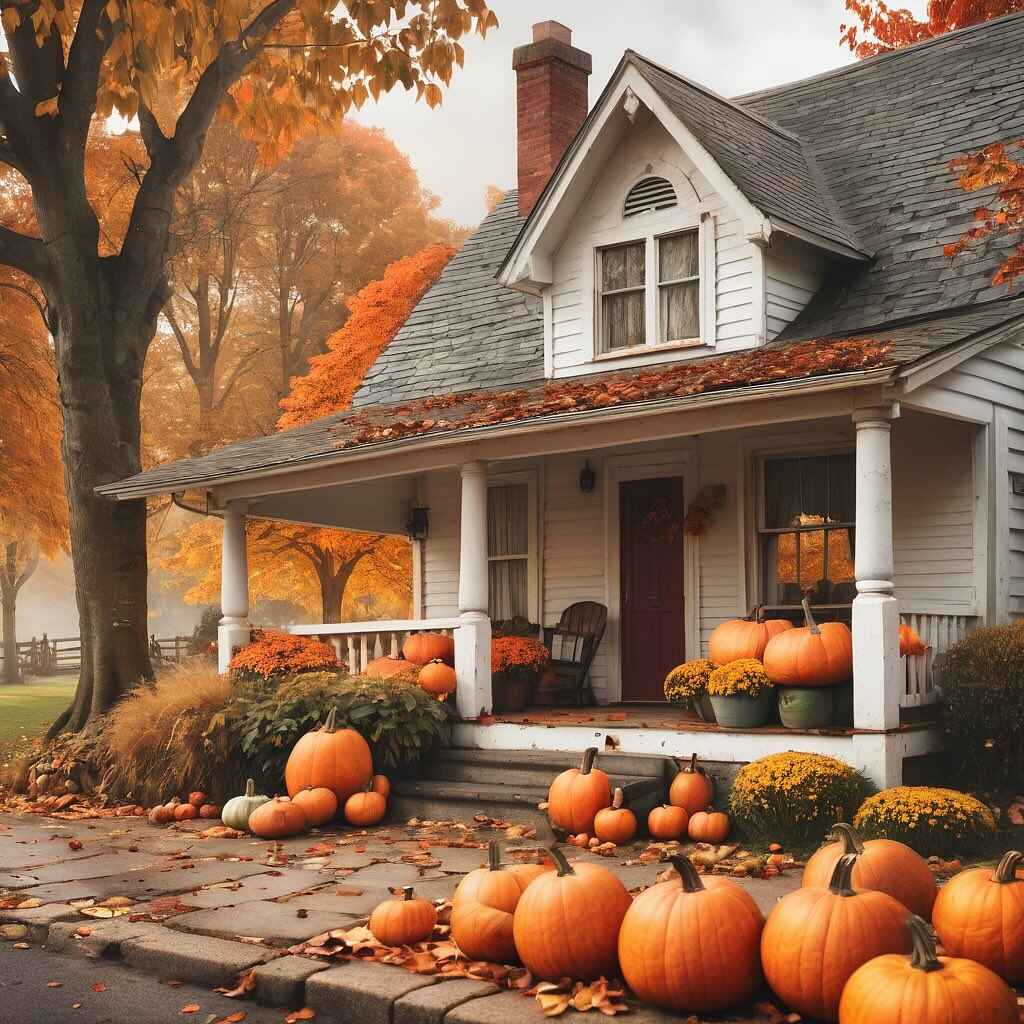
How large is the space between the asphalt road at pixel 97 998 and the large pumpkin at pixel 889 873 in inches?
91.9

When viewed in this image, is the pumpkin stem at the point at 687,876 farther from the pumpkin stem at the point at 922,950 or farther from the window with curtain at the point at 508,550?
the window with curtain at the point at 508,550

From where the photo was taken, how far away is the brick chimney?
15.4 meters

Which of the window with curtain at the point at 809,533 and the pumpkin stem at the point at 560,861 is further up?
the window with curtain at the point at 809,533

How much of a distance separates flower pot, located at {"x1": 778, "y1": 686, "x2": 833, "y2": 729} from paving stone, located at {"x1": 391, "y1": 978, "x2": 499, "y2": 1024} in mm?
4492

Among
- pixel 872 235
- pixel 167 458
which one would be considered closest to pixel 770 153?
pixel 872 235

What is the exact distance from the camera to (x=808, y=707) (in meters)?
9.04

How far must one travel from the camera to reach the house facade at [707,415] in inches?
372

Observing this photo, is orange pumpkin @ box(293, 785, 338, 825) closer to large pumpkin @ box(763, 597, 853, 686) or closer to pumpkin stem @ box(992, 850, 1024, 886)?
large pumpkin @ box(763, 597, 853, 686)

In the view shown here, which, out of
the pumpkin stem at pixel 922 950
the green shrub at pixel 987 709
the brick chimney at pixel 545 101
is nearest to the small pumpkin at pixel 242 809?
the green shrub at pixel 987 709

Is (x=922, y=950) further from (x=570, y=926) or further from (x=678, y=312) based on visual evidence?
(x=678, y=312)

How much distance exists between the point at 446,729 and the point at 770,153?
6777 mm

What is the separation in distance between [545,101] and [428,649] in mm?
7349

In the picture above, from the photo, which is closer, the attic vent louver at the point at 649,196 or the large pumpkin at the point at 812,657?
the large pumpkin at the point at 812,657

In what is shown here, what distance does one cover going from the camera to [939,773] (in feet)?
31.0
